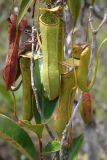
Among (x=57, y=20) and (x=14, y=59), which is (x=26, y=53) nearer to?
(x=14, y=59)

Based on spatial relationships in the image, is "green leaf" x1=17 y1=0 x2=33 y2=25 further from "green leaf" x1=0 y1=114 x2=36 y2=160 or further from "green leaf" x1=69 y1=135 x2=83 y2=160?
"green leaf" x1=69 y1=135 x2=83 y2=160

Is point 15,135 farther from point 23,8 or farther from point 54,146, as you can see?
point 23,8

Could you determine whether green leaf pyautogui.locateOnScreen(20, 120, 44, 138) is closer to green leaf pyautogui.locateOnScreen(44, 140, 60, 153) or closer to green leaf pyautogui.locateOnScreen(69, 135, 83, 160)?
green leaf pyautogui.locateOnScreen(44, 140, 60, 153)

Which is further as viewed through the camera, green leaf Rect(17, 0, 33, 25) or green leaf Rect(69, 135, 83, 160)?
green leaf Rect(69, 135, 83, 160)

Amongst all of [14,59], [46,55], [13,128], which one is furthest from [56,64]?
[13,128]

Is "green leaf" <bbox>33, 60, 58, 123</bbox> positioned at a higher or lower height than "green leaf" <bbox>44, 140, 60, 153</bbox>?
higher

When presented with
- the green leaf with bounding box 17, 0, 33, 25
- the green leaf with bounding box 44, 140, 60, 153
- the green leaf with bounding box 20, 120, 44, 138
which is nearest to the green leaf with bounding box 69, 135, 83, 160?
the green leaf with bounding box 44, 140, 60, 153

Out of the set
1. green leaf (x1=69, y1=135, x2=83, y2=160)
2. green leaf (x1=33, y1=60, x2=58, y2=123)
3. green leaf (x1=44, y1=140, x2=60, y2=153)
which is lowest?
green leaf (x1=69, y1=135, x2=83, y2=160)

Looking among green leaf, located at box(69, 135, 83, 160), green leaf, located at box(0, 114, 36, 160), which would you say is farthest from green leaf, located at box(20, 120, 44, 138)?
green leaf, located at box(69, 135, 83, 160)
